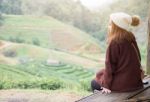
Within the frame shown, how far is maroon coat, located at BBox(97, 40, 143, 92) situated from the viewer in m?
3.39

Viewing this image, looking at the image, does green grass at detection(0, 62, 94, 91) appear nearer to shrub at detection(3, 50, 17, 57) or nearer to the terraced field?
the terraced field

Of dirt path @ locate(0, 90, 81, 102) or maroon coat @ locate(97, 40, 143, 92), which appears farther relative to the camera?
dirt path @ locate(0, 90, 81, 102)

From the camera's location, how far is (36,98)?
5.16 metres

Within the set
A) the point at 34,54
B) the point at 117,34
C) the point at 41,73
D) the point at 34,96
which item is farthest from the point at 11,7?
the point at 117,34

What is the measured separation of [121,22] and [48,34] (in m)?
2.13

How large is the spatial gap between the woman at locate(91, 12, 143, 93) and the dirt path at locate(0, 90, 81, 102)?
5.72ft

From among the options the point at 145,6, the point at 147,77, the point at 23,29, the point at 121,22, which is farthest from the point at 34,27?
the point at 121,22

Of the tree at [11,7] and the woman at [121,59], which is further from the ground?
the tree at [11,7]

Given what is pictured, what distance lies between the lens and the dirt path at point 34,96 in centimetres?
510

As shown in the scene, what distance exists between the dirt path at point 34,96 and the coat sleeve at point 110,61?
5.89 feet

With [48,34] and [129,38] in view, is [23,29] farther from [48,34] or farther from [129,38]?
[129,38]

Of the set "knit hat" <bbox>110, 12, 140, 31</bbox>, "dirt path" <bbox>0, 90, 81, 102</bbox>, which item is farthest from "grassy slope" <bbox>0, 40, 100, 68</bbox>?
"knit hat" <bbox>110, 12, 140, 31</bbox>

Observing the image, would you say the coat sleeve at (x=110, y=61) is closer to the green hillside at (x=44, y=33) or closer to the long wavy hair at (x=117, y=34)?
the long wavy hair at (x=117, y=34)

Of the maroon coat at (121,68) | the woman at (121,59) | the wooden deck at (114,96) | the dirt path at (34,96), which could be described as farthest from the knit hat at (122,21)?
the dirt path at (34,96)
